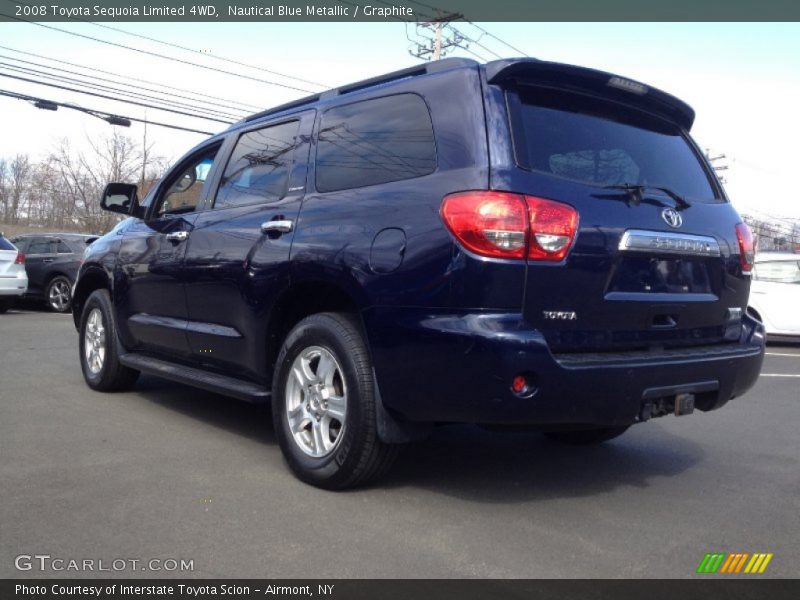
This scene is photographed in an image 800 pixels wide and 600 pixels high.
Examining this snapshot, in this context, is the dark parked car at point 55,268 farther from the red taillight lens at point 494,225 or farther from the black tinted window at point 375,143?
the red taillight lens at point 494,225

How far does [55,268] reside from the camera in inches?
583

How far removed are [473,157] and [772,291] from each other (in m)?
10.8

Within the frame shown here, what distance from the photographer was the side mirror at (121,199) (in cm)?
594

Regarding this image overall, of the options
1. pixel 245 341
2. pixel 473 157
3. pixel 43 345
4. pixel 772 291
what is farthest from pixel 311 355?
pixel 772 291

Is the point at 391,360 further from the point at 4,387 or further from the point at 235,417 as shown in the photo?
the point at 4,387

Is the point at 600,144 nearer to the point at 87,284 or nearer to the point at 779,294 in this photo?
the point at 87,284

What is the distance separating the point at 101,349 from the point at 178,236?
1606 mm

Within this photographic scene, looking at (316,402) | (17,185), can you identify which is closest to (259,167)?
(316,402)

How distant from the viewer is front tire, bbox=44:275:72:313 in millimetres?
14891

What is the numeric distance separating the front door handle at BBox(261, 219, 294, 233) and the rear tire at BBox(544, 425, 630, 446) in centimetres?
210

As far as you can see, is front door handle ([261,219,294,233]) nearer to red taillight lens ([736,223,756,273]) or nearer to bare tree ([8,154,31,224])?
red taillight lens ([736,223,756,273])

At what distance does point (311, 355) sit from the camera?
397 centimetres

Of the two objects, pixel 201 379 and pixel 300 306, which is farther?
pixel 201 379

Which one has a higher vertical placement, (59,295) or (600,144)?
(600,144)
